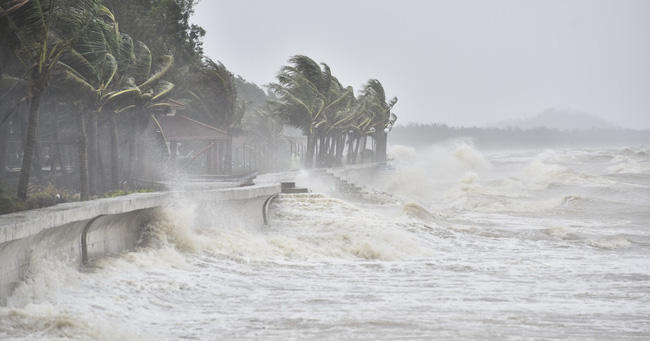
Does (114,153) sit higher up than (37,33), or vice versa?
(37,33)

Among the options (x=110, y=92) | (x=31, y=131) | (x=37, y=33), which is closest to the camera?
(x=37, y=33)

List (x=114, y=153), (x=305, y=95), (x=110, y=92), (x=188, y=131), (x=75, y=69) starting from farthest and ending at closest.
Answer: (x=305, y=95) < (x=188, y=131) < (x=114, y=153) < (x=110, y=92) < (x=75, y=69)

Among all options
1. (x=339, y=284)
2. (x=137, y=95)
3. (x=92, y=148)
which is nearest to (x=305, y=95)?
(x=137, y=95)

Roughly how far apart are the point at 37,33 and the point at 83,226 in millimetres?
4705

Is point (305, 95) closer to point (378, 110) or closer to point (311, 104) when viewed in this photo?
point (311, 104)

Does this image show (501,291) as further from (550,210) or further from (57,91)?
(550,210)

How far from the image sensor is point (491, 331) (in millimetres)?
9633

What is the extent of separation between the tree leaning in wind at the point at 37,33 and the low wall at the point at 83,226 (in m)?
2.30

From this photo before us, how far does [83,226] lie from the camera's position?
12.2 metres

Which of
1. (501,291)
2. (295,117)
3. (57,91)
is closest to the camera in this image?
(501,291)

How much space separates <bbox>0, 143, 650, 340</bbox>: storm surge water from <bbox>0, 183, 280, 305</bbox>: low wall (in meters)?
0.23

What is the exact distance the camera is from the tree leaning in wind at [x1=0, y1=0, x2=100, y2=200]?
14.5 meters

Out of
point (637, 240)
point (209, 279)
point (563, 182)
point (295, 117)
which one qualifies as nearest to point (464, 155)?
point (563, 182)

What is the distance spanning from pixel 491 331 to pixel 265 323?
2780mm
